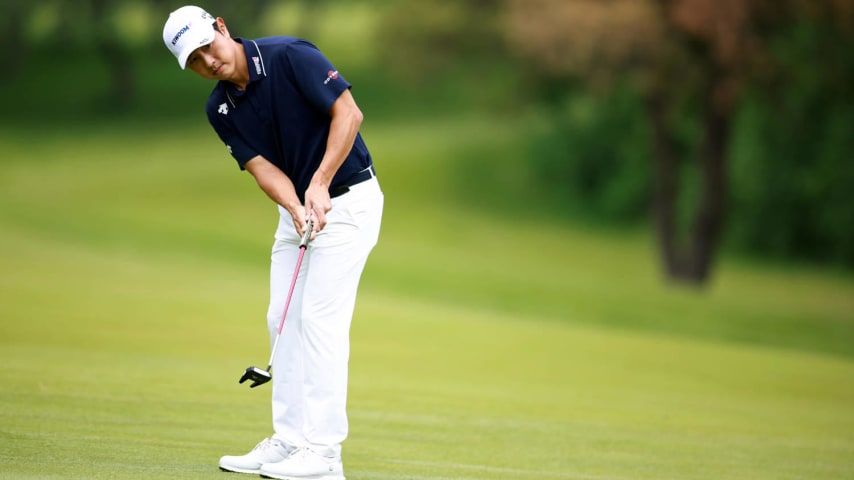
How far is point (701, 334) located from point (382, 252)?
697 cm

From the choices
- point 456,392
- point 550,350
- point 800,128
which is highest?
point 456,392

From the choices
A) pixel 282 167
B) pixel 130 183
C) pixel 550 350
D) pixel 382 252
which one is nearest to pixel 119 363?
pixel 282 167

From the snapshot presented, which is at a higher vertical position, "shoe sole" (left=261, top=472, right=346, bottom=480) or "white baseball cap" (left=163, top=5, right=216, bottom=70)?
"white baseball cap" (left=163, top=5, right=216, bottom=70)

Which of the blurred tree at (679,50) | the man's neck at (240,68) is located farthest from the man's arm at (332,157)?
the blurred tree at (679,50)

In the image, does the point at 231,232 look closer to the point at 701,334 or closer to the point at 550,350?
the point at 701,334

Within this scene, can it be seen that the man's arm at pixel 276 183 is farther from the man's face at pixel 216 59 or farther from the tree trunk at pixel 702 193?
the tree trunk at pixel 702 193

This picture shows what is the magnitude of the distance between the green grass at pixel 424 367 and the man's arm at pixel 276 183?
3.51 ft

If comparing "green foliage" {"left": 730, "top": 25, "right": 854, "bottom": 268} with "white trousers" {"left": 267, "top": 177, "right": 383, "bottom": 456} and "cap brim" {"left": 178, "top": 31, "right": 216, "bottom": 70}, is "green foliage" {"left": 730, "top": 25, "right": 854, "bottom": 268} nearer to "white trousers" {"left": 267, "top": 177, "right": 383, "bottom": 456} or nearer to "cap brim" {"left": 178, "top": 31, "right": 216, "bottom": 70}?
"white trousers" {"left": 267, "top": 177, "right": 383, "bottom": 456}

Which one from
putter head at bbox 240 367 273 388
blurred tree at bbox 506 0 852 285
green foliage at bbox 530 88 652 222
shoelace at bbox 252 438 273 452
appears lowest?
green foliage at bbox 530 88 652 222

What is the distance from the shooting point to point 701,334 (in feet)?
47.8

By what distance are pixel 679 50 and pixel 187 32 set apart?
1426 centimetres

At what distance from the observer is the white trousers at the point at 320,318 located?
185 inches

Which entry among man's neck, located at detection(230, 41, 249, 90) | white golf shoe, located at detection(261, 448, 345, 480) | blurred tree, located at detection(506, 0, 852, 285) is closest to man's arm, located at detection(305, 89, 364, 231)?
man's neck, located at detection(230, 41, 249, 90)

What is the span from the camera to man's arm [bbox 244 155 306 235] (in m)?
4.71
